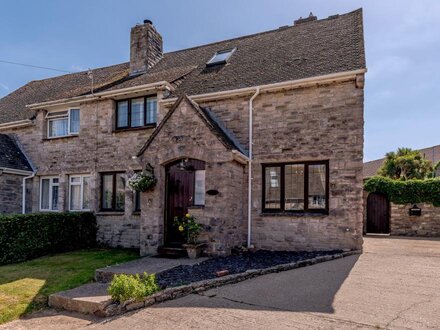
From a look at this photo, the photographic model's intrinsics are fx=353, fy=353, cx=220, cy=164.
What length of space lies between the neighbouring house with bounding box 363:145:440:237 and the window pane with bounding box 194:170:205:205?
11267 millimetres

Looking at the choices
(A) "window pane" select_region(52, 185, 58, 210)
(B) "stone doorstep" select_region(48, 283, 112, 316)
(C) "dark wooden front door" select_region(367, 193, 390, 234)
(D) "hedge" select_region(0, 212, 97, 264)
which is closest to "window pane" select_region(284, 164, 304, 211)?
(B) "stone doorstep" select_region(48, 283, 112, 316)

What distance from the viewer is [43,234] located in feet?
38.4

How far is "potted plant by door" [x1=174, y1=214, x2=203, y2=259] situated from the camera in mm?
9719

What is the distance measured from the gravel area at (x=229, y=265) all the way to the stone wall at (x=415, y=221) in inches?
373

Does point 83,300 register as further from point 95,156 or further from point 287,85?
point 95,156

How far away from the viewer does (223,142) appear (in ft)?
33.0

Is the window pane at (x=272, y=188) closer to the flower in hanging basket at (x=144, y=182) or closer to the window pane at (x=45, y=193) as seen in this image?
the flower in hanging basket at (x=144, y=182)

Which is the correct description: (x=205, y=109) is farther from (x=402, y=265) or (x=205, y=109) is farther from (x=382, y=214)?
(x=382, y=214)

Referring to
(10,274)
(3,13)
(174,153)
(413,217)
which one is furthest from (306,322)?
(413,217)

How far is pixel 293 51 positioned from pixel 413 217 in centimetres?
1052

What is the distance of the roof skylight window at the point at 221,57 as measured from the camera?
1437 centimetres

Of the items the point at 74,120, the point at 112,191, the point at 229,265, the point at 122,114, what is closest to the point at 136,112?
the point at 122,114

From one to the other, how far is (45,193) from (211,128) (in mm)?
9167

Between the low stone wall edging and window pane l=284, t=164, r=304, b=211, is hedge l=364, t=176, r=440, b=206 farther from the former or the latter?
the low stone wall edging
